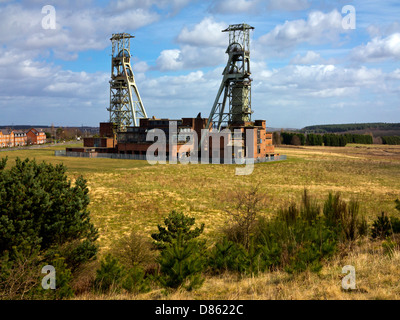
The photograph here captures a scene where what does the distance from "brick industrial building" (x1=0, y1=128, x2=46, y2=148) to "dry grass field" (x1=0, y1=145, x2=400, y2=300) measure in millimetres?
105106

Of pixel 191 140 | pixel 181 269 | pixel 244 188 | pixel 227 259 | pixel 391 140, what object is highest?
pixel 391 140

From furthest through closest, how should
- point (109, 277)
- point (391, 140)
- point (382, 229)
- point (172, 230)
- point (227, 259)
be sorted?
point (391, 140), point (172, 230), point (382, 229), point (227, 259), point (109, 277)

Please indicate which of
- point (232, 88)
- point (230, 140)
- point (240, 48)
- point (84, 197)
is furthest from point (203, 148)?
point (84, 197)

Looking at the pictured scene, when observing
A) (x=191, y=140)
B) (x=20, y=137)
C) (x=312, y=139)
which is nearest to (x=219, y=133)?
(x=191, y=140)

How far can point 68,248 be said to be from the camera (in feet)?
45.1

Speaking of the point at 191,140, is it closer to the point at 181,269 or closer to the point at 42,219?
the point at 42,219

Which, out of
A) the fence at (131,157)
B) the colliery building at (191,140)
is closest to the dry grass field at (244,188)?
the fence at (131,157)

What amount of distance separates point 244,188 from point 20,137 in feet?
455

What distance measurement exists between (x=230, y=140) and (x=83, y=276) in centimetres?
5505

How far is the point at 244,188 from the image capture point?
3828 cm

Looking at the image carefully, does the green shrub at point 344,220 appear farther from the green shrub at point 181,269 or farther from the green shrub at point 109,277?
the green shrub at point 109,277

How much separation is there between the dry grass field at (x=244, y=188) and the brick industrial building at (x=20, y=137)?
105 meters
